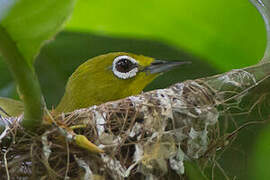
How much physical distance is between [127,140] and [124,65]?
134 cm

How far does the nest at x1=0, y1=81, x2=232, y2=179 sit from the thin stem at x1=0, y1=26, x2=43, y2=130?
36 centimetres

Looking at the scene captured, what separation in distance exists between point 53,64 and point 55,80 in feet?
0.52

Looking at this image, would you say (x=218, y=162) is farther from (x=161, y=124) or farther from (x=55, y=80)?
(x=55, y=80)

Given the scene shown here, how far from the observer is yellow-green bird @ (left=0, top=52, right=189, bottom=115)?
154 inches

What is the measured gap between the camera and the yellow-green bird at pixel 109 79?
3910 mm

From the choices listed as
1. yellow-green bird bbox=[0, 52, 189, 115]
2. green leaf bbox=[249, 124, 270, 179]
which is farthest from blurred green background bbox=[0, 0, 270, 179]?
green leaf bbox=[249, 124, 270, 179]

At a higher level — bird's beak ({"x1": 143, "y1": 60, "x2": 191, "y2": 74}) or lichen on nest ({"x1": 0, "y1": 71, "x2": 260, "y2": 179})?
bird's beak ({"x1": 143, "y1": 60, "x2": 191, "y2": 74})

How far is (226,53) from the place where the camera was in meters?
4.04

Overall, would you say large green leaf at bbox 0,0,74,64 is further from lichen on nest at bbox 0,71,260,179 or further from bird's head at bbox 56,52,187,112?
bird's head at bbox 56,52,187,112

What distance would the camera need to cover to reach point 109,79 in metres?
4.05

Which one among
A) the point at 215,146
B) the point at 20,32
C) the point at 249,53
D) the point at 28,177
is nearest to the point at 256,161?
the point at 215,146

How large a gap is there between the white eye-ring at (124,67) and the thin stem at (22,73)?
1.88 metres

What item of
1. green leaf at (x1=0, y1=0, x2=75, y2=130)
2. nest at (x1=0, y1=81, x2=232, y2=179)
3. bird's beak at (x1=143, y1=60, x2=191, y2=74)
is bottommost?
nest at (x1=0, y1=81, x2=232, y2=179)

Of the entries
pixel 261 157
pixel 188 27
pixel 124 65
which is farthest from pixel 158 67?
pixel 261 157
